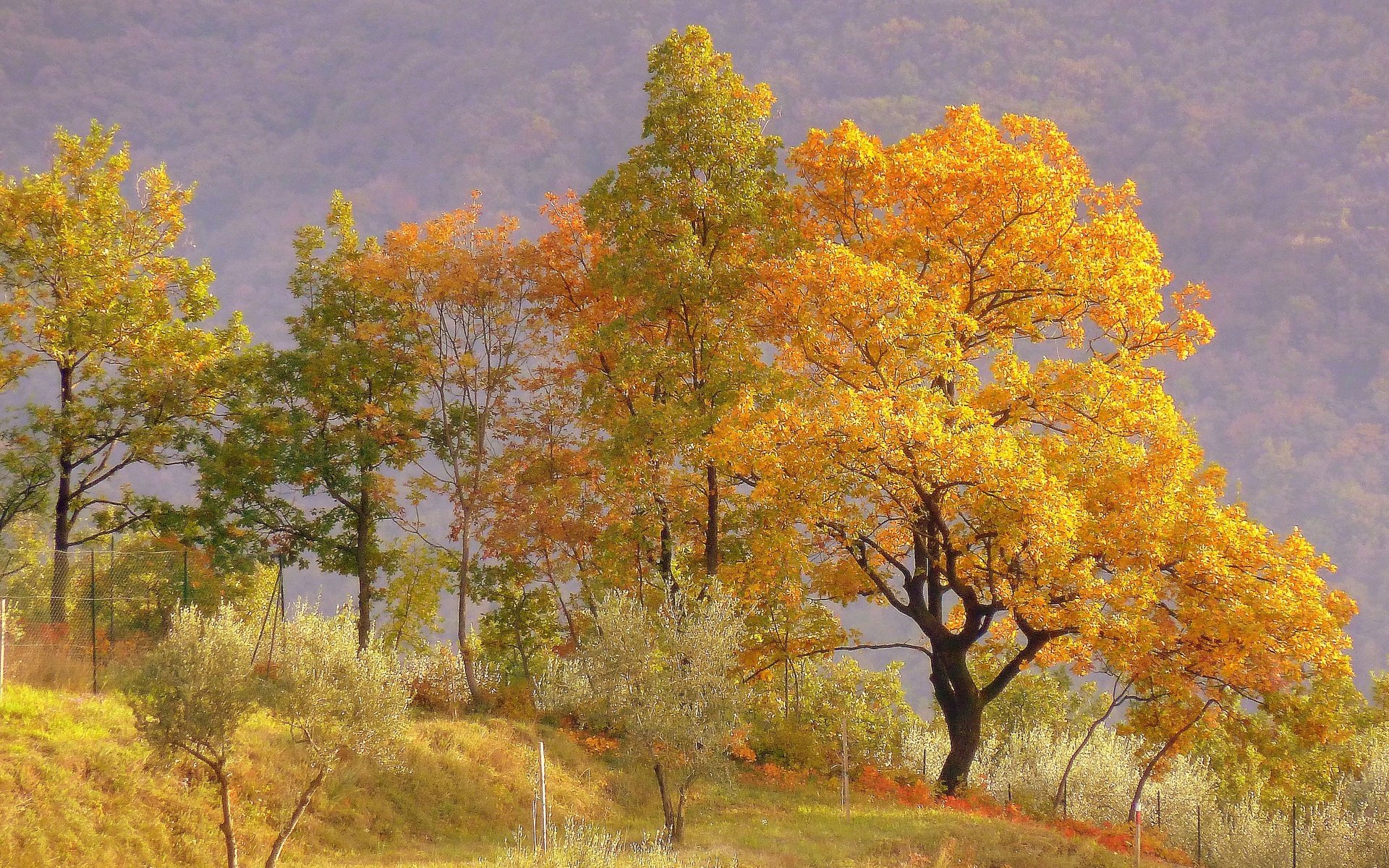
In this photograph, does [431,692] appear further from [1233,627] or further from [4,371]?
[1233,627]

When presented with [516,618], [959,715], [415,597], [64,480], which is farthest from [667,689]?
[415,597]

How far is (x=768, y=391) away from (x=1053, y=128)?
1222 centimetres

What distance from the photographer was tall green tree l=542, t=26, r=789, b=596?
31516 mm

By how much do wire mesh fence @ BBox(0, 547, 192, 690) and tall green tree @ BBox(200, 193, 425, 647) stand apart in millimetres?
10787

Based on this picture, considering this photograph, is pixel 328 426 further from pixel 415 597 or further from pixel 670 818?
pixel 670 818

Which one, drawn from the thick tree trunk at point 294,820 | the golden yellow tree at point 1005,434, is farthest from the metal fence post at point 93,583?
the golden yellow tree at point 1005,434

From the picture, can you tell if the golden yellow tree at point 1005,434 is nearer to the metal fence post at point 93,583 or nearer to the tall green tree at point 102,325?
the metal fence post at point 93,583

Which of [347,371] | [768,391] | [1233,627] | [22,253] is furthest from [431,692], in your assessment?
[1233,627]

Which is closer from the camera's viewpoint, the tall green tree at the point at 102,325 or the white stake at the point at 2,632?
the white stake at the point at 2,632

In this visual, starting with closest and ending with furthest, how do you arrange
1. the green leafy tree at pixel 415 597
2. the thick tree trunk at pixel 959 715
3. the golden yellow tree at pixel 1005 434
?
the golden yellow tree at pixel 1005 434 < the thick tree trunk at pixel 959 715 < the green leafy tree at pixel 415 597

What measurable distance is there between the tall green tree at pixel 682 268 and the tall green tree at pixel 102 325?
14.2 meters

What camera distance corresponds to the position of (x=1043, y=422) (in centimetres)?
3195

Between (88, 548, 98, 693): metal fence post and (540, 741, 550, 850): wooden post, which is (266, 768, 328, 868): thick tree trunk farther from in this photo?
(88, 548, 98, 693): metal fence post

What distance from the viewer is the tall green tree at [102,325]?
3469cm
